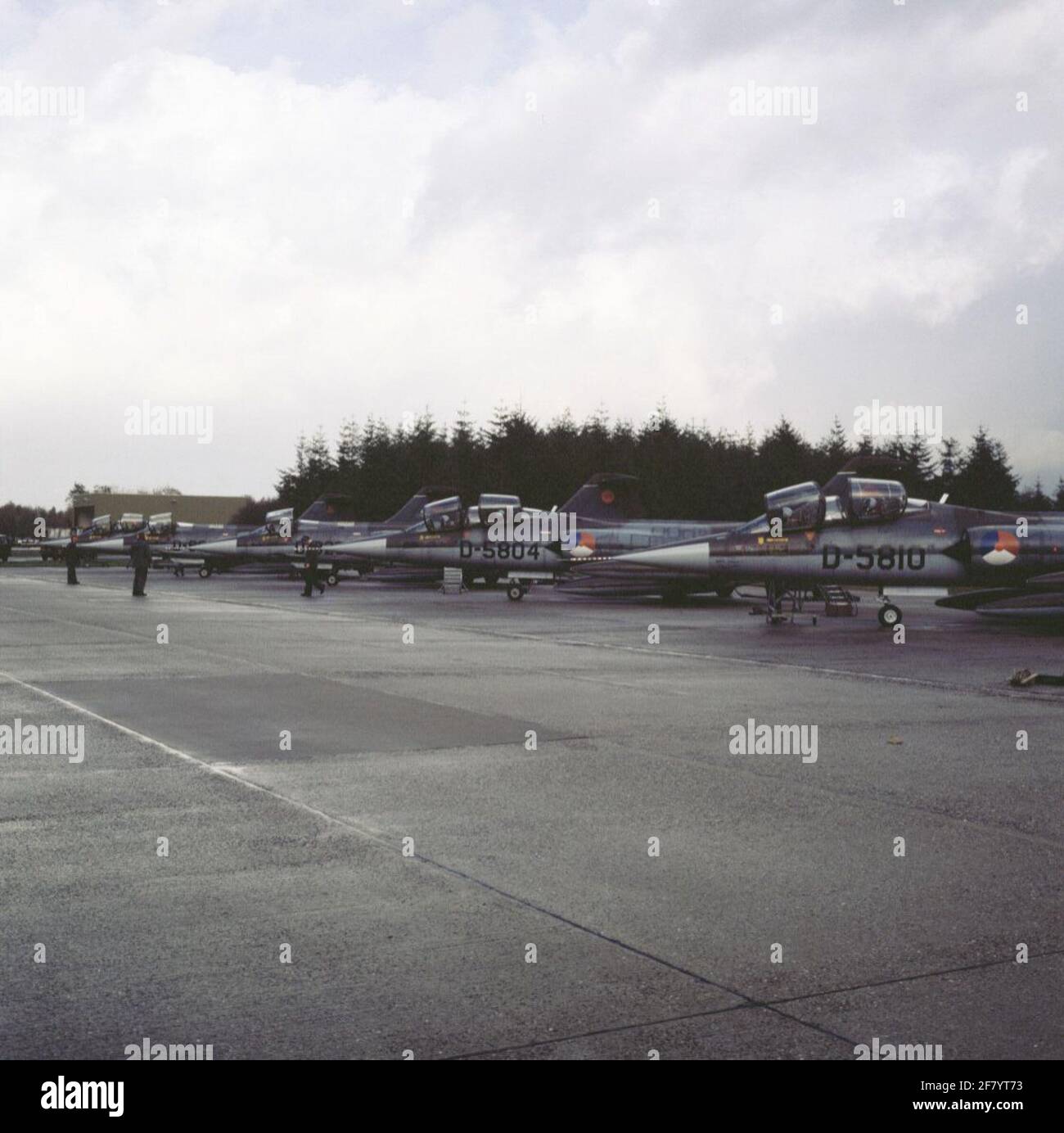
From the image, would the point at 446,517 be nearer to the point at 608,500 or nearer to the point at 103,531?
the point at 608,500

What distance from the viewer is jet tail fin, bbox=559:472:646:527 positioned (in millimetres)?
39875

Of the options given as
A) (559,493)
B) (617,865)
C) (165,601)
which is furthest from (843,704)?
(559,493)

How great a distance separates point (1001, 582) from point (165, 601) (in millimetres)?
20645

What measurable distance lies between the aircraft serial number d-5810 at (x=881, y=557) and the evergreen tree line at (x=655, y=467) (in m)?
39.6

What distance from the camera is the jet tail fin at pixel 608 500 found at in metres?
39.9

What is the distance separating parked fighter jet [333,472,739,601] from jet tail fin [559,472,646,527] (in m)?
0.03

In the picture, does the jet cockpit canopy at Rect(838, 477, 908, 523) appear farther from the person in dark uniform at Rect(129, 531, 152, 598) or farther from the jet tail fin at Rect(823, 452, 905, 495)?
the person in dark uniform at Rect(129, 531, 152, 598)

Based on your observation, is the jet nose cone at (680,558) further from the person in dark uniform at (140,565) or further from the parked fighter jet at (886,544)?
the person in dark uniform at (140,565)

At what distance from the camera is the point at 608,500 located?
40.0 m

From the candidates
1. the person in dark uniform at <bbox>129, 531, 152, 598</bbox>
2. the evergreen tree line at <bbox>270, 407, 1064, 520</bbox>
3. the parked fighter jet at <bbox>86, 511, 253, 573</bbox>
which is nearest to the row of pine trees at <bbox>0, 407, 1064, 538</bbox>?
the evergreen tree line at <bbox>270, 407, 1064, 520</bbox>

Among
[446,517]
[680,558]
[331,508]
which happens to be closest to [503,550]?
[446,517]

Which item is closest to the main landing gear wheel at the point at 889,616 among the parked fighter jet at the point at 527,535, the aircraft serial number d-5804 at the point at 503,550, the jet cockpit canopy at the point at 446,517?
the parked fighter jet at the point at 527,535

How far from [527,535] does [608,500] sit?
Result: 3397mm
